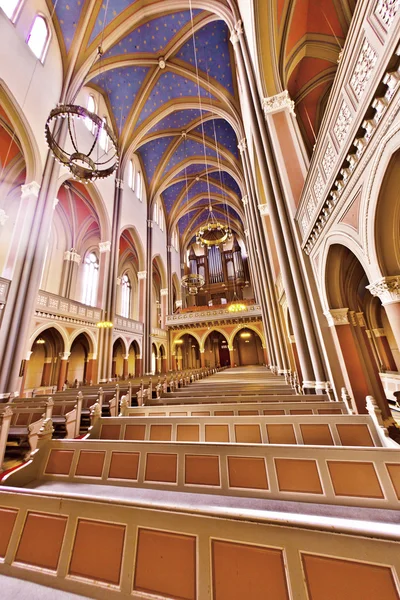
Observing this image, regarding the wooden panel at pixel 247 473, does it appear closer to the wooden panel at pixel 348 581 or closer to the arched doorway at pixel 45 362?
the wooden panel at pixel 348 581

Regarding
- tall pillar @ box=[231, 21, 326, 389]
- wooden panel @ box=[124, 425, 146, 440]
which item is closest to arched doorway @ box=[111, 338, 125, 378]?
tall pillar @ box=[231, 21, 326, 389]

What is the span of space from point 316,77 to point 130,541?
9.80 metres

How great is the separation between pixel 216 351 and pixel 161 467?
21320 millimetres

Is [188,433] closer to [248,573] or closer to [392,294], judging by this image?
[248,573]

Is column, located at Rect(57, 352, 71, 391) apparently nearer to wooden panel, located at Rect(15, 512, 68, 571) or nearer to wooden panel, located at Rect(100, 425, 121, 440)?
wooden panel, located at Rect(100, 425, 121, 440)

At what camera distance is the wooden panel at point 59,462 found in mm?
2287

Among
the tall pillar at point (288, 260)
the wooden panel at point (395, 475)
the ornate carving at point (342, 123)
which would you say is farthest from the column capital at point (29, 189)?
the wooden panel at point (395, 475)

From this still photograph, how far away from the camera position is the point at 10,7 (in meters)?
Result: 7.71

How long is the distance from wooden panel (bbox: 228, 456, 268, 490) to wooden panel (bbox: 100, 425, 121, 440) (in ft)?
5.69

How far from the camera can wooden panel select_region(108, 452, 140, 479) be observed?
217 cm

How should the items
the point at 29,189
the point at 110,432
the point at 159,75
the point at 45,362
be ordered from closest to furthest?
the point at 110,432 → the point at 29,189 → the point at 45,362 → the point at 159,75

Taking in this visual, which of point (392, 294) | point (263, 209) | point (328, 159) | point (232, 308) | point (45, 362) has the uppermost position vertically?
point (263, 209)

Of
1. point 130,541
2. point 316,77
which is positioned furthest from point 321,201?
point 316,77

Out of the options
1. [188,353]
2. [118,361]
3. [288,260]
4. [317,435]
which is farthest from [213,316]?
[317,435]
